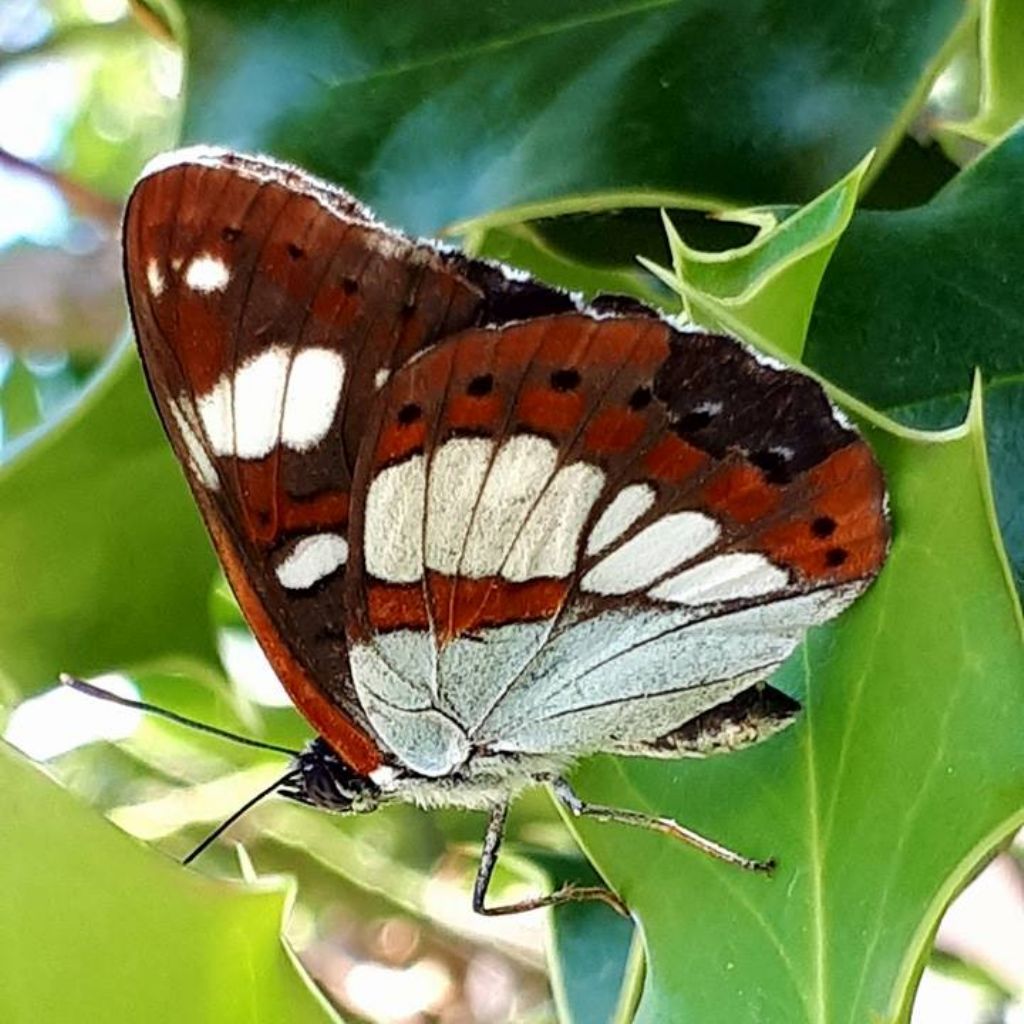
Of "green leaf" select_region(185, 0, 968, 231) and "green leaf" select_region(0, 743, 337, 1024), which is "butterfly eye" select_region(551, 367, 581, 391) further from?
"green leaf" select_region(0, 743, 337, 1024)

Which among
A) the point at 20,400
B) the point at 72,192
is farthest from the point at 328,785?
the point at 20,400

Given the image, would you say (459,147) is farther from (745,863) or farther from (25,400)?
(25,400)

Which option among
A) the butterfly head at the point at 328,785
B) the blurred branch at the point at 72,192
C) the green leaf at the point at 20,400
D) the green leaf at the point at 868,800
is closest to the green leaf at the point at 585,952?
the butterfly head at the point at 328,785

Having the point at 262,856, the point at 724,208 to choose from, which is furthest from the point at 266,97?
the point at 262,856

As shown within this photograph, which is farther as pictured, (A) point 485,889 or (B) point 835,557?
(A) point 485,889

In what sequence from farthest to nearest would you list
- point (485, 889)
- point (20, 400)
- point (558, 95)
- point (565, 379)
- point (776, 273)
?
point (20, 400) → point (485, 889) → point (558, 95) → point (565, 379) → point (776, 273)

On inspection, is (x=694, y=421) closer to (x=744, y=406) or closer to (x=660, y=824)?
(x=744, y=406)

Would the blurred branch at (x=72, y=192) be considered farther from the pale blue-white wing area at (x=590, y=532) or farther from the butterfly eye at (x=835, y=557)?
the butterfly eye at (x=835, y=557)
